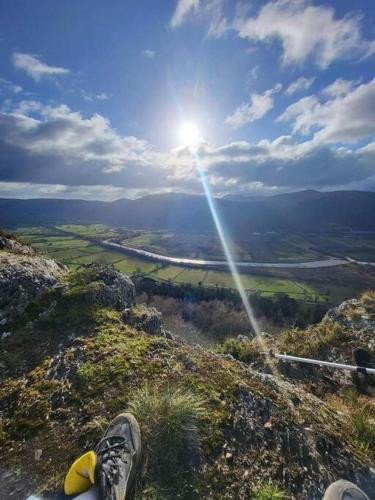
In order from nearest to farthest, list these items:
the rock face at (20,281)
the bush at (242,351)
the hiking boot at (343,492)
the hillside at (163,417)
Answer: the hiking boot at (343,492), the hillside at (163,417), the rock face at (20,281), the bush at (242,351)

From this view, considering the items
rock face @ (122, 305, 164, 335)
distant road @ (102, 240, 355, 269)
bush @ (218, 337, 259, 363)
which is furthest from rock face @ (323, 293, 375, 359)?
A: distant road @ (102, 240, 355, 269)

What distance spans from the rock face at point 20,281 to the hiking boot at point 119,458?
5.43 m

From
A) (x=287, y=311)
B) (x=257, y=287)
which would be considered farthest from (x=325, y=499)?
(x=257, y=287)

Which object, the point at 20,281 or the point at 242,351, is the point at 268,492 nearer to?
the point at 242,351

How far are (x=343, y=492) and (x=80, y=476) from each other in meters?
3.62

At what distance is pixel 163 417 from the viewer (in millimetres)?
4676

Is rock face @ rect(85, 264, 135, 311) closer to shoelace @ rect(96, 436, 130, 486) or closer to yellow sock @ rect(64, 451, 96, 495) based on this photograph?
shoelace @ rect(96, 436, 130, 486)

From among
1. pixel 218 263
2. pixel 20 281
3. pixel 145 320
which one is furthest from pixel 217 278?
pixel 20 281

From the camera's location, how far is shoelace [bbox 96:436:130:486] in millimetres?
3797

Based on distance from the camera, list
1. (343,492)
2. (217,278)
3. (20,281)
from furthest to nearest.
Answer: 1. (217,278)
2. (20,281)
3. (343,492)

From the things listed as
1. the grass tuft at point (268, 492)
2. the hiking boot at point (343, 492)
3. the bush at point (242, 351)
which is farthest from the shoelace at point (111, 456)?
the bush at point (242, 351)

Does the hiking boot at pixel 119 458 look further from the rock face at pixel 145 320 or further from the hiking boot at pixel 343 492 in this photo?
the rock face at pixel 145 320

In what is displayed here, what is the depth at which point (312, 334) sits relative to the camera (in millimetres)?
13203

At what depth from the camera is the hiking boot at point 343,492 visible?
390cm
